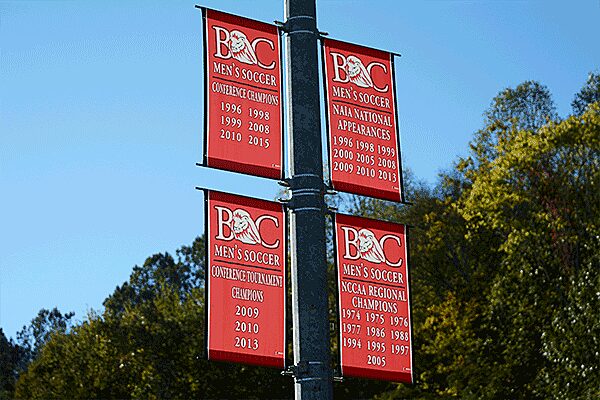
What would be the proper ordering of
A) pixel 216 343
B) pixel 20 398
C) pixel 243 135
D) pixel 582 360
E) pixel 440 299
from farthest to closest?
pixel 20 398, pixel 440 299, pixel 582 360, pixel 243 135, pixel 216 343

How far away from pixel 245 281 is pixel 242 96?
164cm

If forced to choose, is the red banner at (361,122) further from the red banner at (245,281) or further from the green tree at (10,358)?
the green tree at (10,358)

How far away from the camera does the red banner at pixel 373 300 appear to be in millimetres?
9844

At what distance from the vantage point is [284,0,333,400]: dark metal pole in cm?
940

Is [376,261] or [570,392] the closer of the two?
[376,261]

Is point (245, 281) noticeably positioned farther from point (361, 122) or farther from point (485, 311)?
point (485, 311)

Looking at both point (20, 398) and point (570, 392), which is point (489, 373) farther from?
point (20, 398)

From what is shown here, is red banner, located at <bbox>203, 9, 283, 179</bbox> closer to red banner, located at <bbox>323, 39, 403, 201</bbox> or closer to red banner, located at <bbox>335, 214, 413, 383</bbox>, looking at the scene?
red banner, located at <bbox>323, 39, 403, 201</bbox>

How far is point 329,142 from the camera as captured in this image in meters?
10.3

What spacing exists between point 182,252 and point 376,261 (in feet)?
287

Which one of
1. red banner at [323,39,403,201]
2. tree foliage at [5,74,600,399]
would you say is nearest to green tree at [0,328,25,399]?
tree foliage at [5,74,600,399]

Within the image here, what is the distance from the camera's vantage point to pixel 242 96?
10.0m

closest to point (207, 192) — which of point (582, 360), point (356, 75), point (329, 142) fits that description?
point (329, 142)

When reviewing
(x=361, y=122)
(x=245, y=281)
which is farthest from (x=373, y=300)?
(x=361, y=122)
